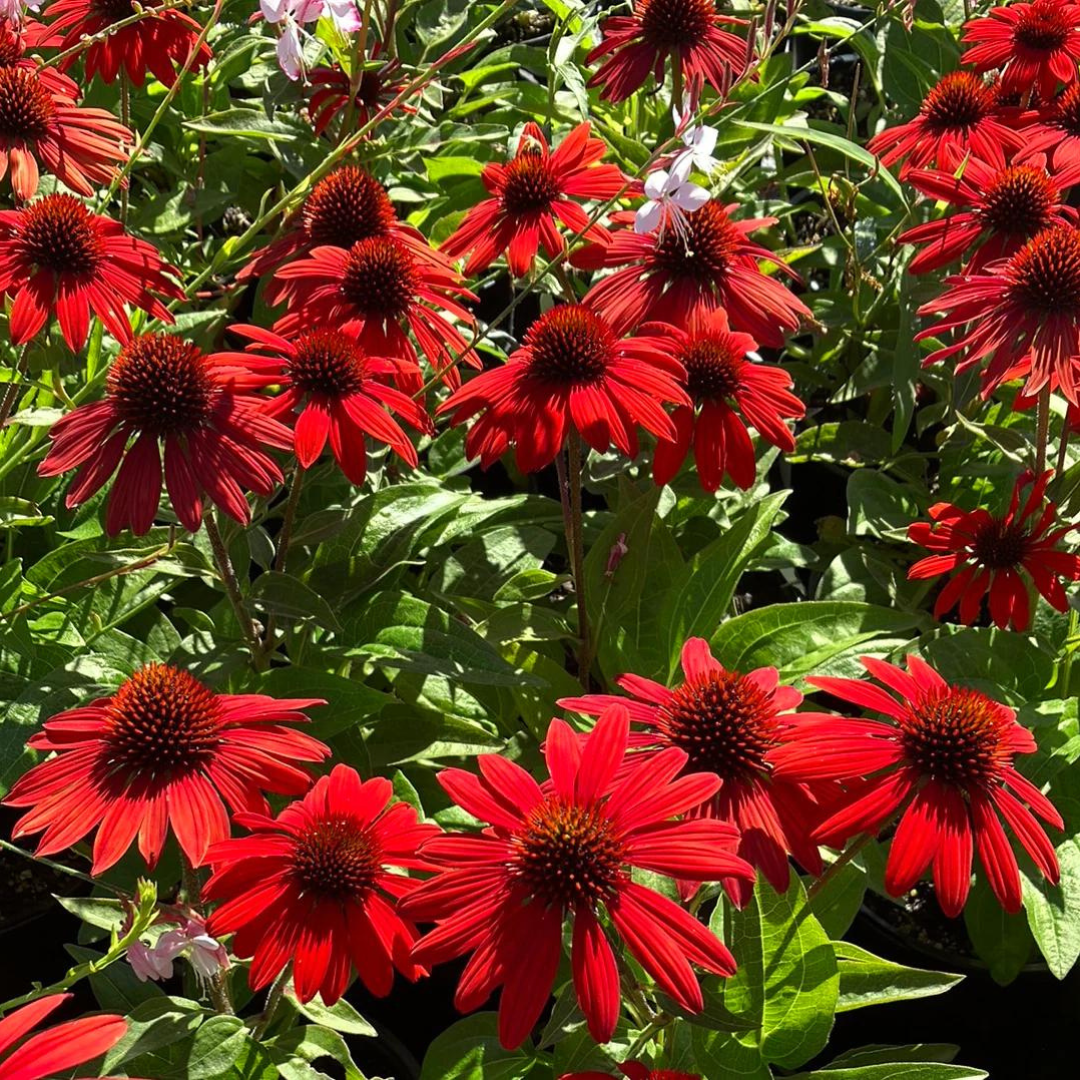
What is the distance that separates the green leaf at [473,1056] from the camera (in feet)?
3.41

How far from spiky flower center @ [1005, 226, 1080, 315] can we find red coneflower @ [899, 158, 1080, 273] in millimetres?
101

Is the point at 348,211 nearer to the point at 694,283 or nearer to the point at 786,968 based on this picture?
the point at 694,283

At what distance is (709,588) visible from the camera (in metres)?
1.28

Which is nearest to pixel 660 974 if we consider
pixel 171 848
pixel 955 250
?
pixel 171 848

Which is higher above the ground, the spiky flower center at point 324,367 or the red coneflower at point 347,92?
the red coneflower at point 347,92

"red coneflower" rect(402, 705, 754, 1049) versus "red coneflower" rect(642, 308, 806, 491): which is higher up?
"red coneflower" rect(642, 308, 806, 491)

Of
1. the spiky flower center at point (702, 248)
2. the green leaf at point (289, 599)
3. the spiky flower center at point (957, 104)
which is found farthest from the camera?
the spiky flower center at point (957, 104)

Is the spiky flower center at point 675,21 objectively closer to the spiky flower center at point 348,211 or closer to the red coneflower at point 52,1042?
the spiky flower center at point 348,211

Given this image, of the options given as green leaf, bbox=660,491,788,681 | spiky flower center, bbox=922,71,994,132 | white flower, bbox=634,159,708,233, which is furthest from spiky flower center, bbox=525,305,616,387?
spiky flower center, bbox=922,71,994,132

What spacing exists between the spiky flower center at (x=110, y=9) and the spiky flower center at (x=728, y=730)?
1.09 meters

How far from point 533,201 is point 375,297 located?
0.22 meters

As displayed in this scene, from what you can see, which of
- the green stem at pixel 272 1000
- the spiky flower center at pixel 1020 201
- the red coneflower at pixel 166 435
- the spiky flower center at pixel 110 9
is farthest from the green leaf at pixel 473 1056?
the spiky flower center at pixel 110 9

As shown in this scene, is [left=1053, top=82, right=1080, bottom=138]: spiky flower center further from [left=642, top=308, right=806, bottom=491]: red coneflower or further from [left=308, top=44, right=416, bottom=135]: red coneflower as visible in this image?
[left=308, top=44, right=416, bottom=135]: red coneflower

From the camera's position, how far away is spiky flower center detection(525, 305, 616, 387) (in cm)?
119
